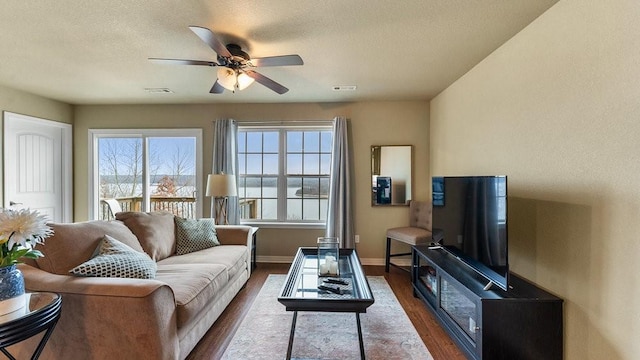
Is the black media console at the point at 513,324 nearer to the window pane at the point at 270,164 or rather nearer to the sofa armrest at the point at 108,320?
the sofa armrest at the point at 108,320

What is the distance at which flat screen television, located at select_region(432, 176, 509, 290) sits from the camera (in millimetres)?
2000

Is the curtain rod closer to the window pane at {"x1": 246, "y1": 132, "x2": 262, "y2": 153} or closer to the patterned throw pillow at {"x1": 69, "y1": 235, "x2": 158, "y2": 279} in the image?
the window pane at {"x1": 246, "y1": 132, "x2": 262, "y2": 153}

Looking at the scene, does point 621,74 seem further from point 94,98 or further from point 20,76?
point 94,98

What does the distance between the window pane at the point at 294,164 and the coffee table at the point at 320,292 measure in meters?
1.81

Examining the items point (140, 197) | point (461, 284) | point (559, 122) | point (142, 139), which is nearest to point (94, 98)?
point (142, 139)

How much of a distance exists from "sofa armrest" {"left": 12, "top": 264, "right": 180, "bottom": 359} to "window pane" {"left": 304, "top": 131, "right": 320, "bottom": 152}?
3.11 metres

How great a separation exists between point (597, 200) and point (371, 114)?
120 inches

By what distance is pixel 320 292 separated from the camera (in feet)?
7.08

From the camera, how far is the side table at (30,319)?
137cm

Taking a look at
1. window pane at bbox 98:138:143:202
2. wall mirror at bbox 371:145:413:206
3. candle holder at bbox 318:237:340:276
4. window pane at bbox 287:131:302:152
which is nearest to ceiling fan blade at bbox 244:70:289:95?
candle holder at bbox 318:237:340:276

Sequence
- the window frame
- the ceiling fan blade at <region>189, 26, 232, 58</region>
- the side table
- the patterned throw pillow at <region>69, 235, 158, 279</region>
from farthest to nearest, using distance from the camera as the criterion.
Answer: the window frame < the patterned throw pillow at <region>69, 235, 158, 279</region> < the ceiling fan blade at <region>189, 26, 232, 58</region> < the side table

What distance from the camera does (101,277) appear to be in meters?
1.95

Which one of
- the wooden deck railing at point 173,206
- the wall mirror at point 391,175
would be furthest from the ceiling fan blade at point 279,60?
the wooden deck railing at point 173,206

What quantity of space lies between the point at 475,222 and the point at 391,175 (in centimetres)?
209
